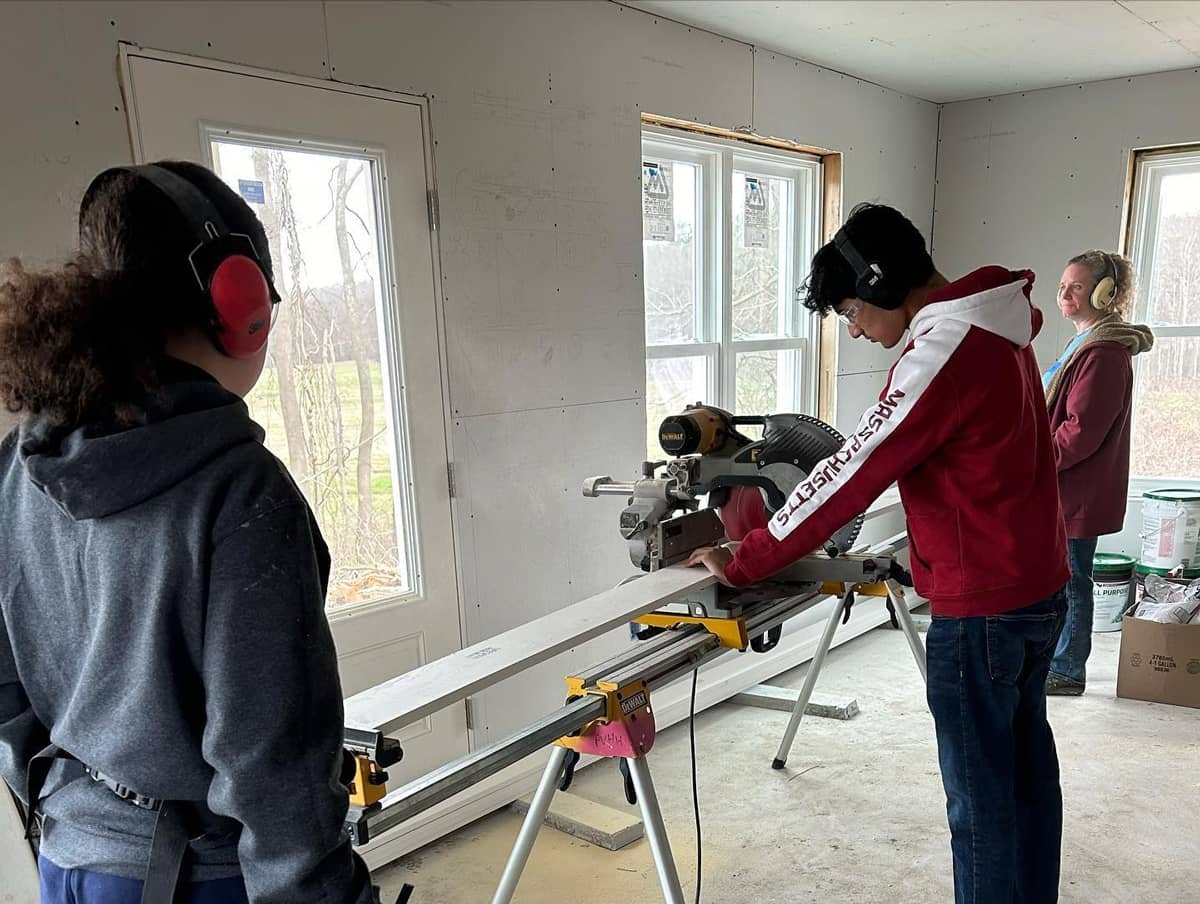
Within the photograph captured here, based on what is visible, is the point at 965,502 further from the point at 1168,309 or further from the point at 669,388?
the point at 1168,309

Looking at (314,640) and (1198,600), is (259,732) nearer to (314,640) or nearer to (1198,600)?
(314,640)

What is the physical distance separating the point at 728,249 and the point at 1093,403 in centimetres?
151

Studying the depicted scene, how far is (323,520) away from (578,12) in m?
1.76

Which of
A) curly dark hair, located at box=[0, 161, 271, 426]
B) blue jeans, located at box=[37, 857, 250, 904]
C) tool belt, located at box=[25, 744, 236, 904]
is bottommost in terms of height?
blue jeans, located at box=[37, 857, 250, 904]

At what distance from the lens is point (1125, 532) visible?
14.0ft

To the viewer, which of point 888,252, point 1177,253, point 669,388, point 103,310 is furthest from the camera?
point 1177,253

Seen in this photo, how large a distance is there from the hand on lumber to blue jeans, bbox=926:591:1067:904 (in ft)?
1.37

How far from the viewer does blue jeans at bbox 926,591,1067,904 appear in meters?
1.59

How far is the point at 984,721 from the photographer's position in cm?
161

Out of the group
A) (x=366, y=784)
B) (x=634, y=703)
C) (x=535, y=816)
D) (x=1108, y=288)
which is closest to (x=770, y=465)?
(x=634, y=703)

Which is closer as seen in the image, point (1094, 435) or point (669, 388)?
point (1094, 435)

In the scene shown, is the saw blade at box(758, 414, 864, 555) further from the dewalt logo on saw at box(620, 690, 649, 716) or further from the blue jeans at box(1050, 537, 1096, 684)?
the blue jeans at box(1050, 537, 1096, 684)

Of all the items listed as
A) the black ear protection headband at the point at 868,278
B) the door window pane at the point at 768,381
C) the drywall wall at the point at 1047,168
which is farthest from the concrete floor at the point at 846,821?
the drywall wall at the point at 1047,168

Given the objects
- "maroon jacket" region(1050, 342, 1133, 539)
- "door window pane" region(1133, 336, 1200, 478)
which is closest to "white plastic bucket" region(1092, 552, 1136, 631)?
"door window pane" region(1133, 336, 1200, 478)
